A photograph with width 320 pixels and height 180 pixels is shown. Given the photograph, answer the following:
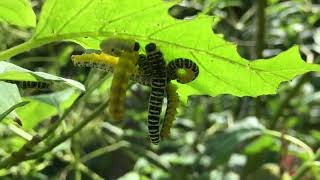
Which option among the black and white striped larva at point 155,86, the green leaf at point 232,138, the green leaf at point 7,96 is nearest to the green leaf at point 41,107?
the green leaf at point 7,96

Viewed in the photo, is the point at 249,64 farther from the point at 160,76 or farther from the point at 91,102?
the point at 91,102

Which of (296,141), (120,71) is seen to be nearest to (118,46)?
(120,71)

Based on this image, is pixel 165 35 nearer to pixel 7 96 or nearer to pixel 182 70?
pixel 182 70

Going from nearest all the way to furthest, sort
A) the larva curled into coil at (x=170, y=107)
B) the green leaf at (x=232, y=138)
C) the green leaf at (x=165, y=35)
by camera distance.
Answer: the green leaf at (x=165, y=35), the larva curled into coil at (x=170, y=107), the green leaf at (x=232, y=138)

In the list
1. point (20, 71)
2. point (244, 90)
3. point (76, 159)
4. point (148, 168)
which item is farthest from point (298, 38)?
point (20, 71)

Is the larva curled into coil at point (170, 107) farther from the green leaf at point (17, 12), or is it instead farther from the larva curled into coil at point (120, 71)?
the green leaf at point (17, 12)

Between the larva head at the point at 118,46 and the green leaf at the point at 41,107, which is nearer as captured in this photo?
the larva head at the point at 118,46

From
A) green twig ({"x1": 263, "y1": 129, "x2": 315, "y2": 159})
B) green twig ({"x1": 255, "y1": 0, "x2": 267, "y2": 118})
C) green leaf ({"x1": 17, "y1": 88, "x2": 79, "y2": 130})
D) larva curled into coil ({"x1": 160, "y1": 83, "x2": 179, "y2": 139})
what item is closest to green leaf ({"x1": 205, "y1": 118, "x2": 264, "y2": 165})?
green twig ({"x1": 263, "y1": 129, "x2": 315, "y2": 159})
